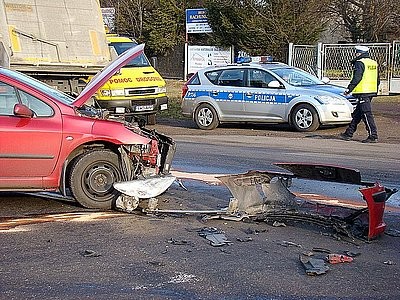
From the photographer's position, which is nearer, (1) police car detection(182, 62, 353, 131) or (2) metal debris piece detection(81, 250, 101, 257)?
(2) metal debris piece detection(81, 250, 101, 257)

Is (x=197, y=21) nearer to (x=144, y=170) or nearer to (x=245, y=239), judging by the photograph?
(x=144, y=170)

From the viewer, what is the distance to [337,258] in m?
5.86

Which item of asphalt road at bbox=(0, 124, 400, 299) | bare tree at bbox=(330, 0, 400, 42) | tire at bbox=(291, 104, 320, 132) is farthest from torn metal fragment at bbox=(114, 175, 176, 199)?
bare tree at bbox=(330, 0, 400, 42)

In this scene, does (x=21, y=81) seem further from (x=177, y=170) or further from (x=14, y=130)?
(x=177, y=170)

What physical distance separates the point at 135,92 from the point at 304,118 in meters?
4.28

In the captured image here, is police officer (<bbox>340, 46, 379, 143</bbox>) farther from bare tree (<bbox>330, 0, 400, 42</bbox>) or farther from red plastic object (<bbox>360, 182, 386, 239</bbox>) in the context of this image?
bare tree (<bbox>330, 0, 400, 42</bbox>)

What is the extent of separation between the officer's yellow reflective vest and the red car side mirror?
28.2ft

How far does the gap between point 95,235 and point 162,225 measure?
0.74m

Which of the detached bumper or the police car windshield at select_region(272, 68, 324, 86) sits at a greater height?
the police car windshield at select_region(272, 68, 324, 86)

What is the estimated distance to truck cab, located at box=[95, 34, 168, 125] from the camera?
55.5ft

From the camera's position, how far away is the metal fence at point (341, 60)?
25.8 meters

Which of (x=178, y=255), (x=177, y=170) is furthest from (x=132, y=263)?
(x=177, y=170)

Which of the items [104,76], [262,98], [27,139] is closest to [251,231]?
[104,76]

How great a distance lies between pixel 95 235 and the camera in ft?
21.9
